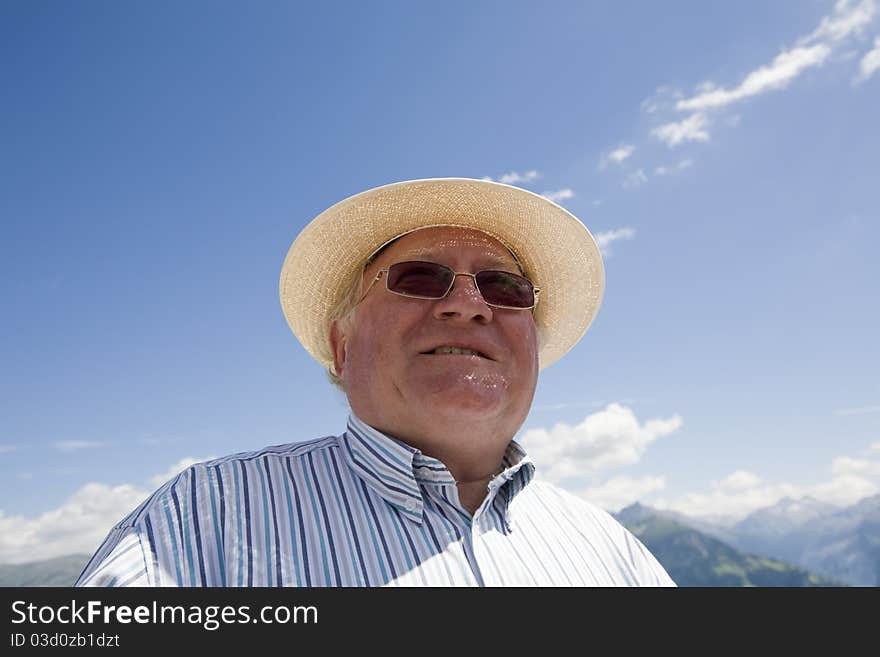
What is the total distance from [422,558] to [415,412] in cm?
74

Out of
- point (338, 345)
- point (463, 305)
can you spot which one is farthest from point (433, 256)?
point (338, 345)

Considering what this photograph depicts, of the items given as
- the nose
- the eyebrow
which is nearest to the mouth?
the nose

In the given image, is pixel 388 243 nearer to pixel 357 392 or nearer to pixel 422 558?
pixel 357 392

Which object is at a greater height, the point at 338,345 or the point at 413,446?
the point at 338,345

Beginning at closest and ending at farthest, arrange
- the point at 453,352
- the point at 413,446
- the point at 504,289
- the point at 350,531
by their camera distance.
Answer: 1. the point at 350,531
2. the point at 413,446
3. the point at 453,352
4. the point at 504,289

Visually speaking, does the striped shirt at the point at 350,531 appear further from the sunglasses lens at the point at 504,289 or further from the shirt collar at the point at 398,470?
the sunglasses lens at the point at 504,289

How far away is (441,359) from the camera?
3025 mm

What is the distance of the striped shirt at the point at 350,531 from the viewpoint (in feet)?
7.18

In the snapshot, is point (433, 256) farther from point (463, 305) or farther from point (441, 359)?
point (441, 359)

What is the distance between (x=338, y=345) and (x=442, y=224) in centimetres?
98

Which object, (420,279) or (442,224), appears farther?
(442,224)

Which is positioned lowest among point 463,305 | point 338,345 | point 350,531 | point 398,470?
point 350,531

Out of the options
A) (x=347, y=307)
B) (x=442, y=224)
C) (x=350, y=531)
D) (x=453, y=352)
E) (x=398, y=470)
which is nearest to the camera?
(x=350, y=531)
